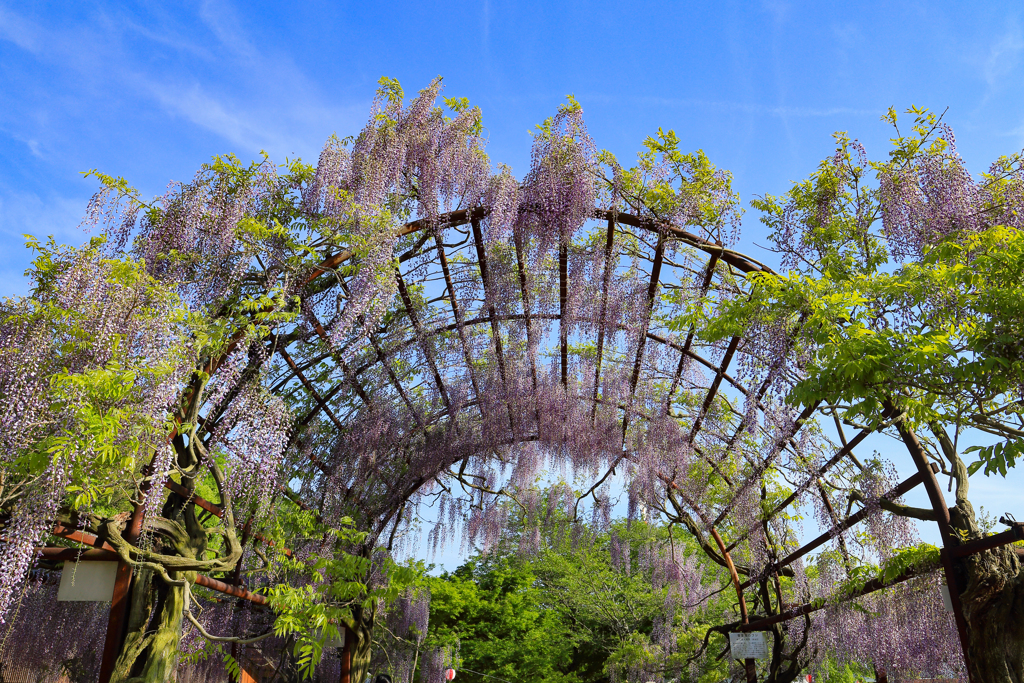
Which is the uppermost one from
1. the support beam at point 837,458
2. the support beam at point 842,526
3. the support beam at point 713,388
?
the support beam at point 713,388

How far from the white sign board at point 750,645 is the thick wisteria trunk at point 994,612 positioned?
492 centimetres

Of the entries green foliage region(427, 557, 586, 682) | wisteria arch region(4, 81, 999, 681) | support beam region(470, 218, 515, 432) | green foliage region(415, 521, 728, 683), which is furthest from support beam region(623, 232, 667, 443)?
green foliage region(427, 557, 586, 682)

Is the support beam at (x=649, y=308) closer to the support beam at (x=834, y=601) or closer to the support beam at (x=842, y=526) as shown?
the support beam at (x=842, y=526)

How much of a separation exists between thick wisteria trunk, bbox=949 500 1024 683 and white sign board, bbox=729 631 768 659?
4919 millimetres

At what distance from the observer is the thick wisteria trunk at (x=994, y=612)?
15.2 ft

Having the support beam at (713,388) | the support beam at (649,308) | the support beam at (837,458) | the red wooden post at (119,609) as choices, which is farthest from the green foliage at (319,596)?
the support beam at (837,458)

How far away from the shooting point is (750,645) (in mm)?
9297

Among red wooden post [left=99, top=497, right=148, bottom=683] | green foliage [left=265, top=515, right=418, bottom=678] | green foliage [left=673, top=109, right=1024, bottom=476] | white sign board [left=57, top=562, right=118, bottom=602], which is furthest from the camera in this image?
white sign board [left=57, top=562, right=118, bottom=602]

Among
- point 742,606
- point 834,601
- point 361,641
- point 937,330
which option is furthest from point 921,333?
point 361,641

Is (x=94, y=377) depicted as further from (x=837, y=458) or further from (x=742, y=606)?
(x=742, y=606)

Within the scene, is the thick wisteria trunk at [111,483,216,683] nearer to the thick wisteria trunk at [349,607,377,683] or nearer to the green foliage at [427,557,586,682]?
the thick wisteria trunk at [349,607,377,683]

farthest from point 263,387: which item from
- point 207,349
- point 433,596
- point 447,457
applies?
point 433,596

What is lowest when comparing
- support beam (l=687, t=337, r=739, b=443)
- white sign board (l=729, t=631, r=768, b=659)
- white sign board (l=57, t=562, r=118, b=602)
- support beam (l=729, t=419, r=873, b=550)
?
white sign board (l=729, t=631, r=768, b=659)

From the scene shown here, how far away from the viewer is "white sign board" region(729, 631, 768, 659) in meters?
9.24
